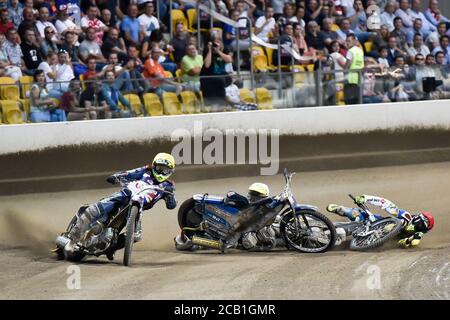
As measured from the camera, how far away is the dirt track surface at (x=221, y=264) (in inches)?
396

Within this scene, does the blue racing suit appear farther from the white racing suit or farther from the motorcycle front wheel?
the white racing suit

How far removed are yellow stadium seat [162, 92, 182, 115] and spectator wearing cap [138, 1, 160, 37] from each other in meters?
1.93

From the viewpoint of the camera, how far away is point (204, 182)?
16.7 m

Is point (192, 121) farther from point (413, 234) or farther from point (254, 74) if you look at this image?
point (413, 234)

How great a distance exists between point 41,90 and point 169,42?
356 centimetres

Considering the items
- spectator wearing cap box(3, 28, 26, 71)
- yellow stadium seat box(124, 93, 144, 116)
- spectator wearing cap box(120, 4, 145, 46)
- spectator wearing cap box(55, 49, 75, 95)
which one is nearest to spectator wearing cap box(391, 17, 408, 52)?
spectator wearing cap box(120, 4, 145, 46)

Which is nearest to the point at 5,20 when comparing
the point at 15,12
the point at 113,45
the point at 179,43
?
the point at 15,12

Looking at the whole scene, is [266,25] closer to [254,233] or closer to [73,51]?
[73,51]

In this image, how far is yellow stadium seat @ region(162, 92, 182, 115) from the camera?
16297mm

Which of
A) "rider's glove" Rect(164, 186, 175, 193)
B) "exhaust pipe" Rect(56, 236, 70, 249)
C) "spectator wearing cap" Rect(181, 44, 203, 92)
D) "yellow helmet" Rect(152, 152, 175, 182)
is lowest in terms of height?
"exhaust pipe" Rect(56, 236, 70, 249)

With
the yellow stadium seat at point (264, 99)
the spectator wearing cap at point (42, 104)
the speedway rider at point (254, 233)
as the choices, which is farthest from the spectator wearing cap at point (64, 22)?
the speedway rider at point (254, 233)

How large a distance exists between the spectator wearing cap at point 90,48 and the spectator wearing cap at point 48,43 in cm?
47

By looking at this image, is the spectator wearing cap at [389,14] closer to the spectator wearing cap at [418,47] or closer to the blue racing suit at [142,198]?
the spectator wearing cap at [418,47]

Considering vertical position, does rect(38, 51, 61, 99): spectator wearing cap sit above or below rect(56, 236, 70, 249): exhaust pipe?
above
